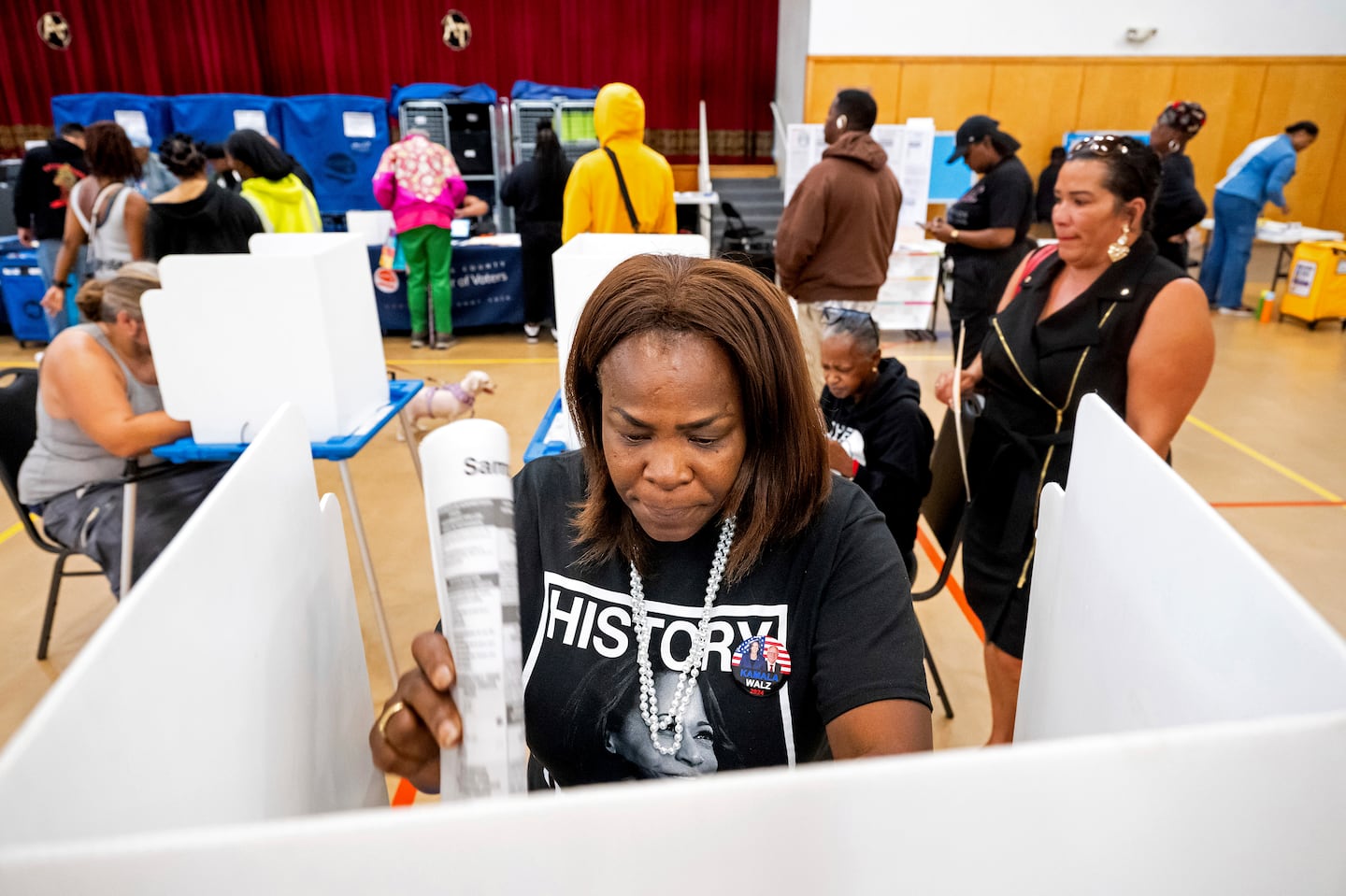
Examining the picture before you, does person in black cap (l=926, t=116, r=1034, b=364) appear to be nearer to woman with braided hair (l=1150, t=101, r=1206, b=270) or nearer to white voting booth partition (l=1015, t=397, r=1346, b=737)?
woman with braided hair (l=1150, t=101, r=1206, b=270)

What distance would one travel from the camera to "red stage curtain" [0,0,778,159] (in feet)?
32.9

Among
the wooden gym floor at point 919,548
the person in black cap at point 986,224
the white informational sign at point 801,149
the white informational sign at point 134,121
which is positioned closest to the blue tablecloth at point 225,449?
the wooden gym floor at point 919,548

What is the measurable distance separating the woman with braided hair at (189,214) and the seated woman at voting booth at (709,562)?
11.4 ft

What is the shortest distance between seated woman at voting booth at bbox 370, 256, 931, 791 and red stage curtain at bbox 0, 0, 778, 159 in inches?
397

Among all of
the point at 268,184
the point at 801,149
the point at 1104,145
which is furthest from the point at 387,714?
the point at 801,149

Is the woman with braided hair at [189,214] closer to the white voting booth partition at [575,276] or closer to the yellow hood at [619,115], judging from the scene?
the yellow hood at [619,115]

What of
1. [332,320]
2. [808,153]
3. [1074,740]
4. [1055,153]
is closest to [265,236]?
[332,320]

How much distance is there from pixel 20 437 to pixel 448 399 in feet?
5.67

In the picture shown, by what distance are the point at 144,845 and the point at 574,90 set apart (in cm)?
903

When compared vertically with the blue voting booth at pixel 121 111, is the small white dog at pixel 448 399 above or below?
below

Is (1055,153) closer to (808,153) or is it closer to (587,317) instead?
(808,153)

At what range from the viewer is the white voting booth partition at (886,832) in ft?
1.27

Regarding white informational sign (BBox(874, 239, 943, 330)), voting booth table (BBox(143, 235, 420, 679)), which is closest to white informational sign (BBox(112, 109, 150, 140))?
white informational sign (BBox(874, 239, 943, 330))

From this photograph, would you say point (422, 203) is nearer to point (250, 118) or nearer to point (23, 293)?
point (23, 293)
